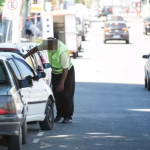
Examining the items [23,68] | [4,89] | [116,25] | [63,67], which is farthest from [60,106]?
[116,25]

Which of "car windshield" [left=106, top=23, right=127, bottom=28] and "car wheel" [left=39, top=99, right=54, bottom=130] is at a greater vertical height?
"car wheel" [left=39, top=99, right=54, bottom=130]

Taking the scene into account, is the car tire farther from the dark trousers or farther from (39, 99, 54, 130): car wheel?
the dark trousers

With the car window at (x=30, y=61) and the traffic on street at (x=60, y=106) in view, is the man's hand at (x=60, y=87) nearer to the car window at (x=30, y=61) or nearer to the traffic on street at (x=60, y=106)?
the traffic on street at (x=60, y=106)

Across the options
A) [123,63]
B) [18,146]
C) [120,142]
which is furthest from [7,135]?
[123,63]

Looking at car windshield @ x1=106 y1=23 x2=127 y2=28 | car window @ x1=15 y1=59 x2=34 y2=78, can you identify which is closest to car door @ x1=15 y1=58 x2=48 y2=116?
car window @ x1=15 y1=59 x2=34 y2=78

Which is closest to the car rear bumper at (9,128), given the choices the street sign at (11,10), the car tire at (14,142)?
the car tire at (14,142)

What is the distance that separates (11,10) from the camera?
28281 mm

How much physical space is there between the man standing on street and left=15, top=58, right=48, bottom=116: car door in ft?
4.48

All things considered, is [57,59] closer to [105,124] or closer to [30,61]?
[30,61]

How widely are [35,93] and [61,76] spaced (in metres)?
2.24

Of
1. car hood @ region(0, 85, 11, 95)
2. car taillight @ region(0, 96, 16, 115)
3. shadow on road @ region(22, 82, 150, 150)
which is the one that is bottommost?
shadow on road @ region(22, 82, 150, 150)

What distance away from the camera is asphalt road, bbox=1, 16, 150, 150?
11.1 meters

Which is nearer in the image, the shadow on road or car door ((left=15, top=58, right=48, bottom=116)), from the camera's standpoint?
the shadow on road

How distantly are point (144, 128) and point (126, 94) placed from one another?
803 cm
